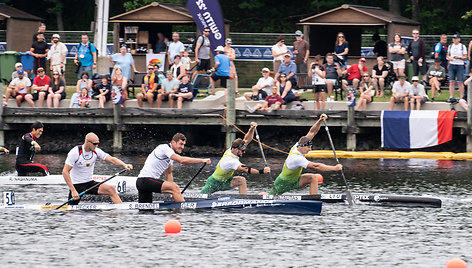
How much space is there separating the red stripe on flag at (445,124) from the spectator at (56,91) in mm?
11527

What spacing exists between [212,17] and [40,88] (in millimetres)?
6009

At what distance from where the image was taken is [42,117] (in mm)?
29797

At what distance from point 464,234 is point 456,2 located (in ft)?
95.5

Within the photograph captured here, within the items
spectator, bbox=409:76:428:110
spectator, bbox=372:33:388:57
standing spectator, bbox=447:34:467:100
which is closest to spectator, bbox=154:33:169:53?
spectator, bbox=372:33:388:57

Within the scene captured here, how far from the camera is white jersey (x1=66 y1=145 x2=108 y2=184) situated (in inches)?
730

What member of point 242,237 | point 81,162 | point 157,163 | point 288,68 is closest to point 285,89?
point 288,68

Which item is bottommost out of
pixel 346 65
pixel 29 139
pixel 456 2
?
pixel 29 139

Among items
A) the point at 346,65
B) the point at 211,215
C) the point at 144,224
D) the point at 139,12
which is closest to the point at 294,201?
the point at 211,215

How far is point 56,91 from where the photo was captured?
3053 centimetres

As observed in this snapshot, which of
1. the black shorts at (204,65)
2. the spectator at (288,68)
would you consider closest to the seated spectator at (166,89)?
the black shorts at (204,65)

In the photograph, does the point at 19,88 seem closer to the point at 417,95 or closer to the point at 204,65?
the point at 204,65

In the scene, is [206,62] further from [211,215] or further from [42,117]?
[211,215]

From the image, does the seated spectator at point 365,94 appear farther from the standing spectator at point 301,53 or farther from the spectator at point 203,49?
the spectator at point 203,49

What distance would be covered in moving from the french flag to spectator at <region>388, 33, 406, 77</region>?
2678 millimetres
